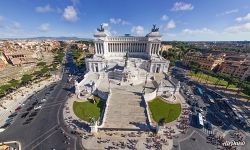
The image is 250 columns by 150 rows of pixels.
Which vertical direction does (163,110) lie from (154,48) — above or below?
below

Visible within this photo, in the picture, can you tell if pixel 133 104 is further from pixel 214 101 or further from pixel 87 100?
pixel 214 101

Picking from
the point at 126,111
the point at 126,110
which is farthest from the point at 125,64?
the point at 126,111

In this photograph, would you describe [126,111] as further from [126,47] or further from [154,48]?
[126,47]

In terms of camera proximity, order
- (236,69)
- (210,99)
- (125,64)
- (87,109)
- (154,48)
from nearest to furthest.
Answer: (87,109)
(210,99)
(125,64)
(236,69)
(154,48)

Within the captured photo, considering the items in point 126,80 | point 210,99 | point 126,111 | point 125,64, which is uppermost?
point 125,64

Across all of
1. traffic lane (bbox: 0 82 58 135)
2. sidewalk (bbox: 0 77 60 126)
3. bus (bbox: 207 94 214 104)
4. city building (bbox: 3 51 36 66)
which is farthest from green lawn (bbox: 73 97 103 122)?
city building (bbox: 3 51 36 66)
